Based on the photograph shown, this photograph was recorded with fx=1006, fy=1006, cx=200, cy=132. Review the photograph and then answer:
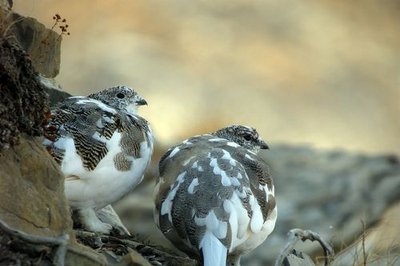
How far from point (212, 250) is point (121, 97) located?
6.25 feet

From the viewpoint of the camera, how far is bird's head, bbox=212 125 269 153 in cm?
723

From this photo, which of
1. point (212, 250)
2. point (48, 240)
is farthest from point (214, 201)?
point (48, 240)

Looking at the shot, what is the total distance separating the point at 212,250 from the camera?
546cm

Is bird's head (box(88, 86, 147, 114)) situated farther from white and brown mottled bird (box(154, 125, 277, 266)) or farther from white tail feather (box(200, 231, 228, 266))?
white tail feather (box(200, 231, 228, 266))

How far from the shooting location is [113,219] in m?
7.26

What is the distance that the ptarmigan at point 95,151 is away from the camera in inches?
229

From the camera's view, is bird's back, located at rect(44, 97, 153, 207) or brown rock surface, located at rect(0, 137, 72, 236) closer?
brown rock surface, located at rect(0, 137, 72, 236)

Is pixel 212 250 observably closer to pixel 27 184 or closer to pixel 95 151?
pixel 95 151

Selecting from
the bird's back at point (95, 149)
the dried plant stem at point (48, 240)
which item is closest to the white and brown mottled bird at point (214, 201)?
the bird's back at point (95, 149)

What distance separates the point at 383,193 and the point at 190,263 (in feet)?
44.2

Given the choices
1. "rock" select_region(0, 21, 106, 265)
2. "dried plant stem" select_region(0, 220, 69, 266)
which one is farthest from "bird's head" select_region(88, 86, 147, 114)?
"dried plant stem" select_region(0, 220, 69, 266)

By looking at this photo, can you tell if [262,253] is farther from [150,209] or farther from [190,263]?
[190,263]

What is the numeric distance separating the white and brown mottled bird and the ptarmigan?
22 cm

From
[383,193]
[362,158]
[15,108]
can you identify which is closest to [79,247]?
[15,108]
